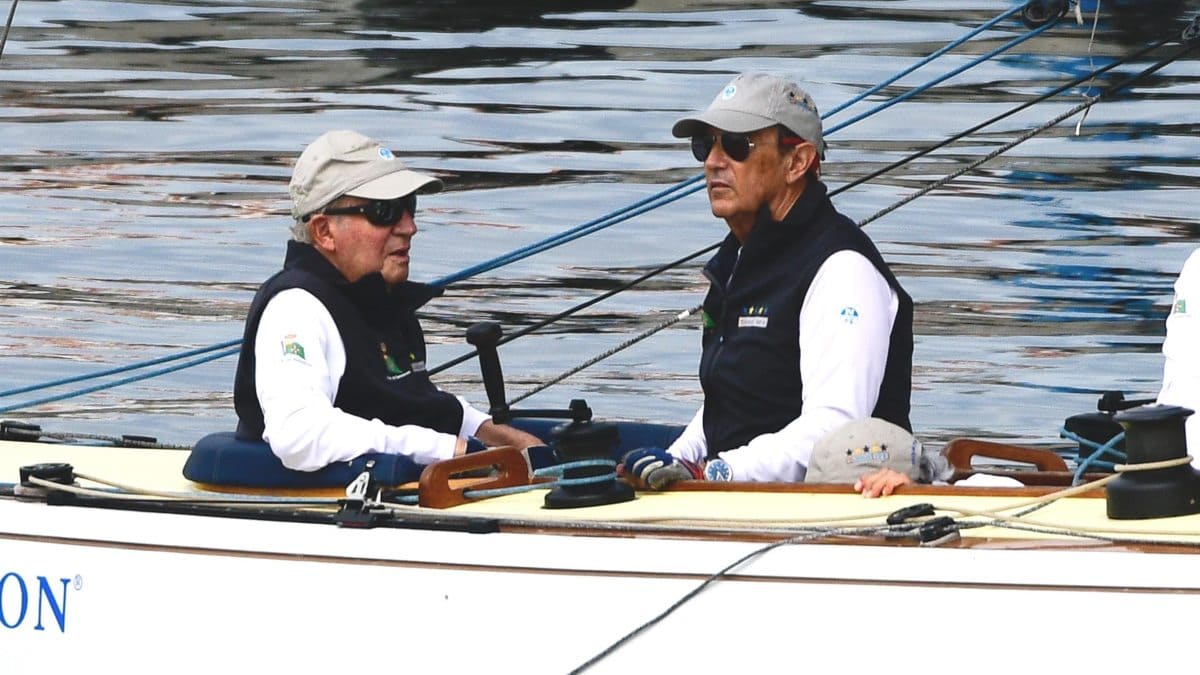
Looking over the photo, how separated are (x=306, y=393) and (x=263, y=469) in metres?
0.27

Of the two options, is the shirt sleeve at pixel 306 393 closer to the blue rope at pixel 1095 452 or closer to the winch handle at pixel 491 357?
the winch handle at pixel 491 357

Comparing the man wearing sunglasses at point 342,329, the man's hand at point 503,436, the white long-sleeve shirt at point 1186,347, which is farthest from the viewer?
the man's hand at point 503,436

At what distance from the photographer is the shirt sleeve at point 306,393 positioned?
520cm

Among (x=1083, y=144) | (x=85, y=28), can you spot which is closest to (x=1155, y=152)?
(x=1083, y=144)

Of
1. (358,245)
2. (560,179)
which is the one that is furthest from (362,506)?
(560,179)

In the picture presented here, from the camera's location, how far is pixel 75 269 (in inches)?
526

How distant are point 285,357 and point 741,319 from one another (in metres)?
0.97

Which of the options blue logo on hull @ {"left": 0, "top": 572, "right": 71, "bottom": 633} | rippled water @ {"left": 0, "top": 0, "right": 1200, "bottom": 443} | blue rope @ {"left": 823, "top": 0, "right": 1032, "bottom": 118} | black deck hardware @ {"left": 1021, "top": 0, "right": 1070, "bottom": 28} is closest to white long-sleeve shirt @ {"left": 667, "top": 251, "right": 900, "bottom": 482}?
blue logo on hull @ {"left": 0, "top": 572, "right": 71, "bottom": 633}

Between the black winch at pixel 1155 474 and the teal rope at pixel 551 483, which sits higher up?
the black winch at pixel 1155 474

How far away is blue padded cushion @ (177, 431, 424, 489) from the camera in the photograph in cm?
525

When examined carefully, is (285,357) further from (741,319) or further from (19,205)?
(19,205)

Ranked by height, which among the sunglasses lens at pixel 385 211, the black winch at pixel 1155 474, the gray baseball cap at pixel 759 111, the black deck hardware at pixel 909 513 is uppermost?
the gray baseball cap at pixel 759 111

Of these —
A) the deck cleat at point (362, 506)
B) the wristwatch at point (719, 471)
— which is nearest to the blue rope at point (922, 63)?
the wristwatch at point (719, 471)

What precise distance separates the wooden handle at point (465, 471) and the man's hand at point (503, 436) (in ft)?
1.48
